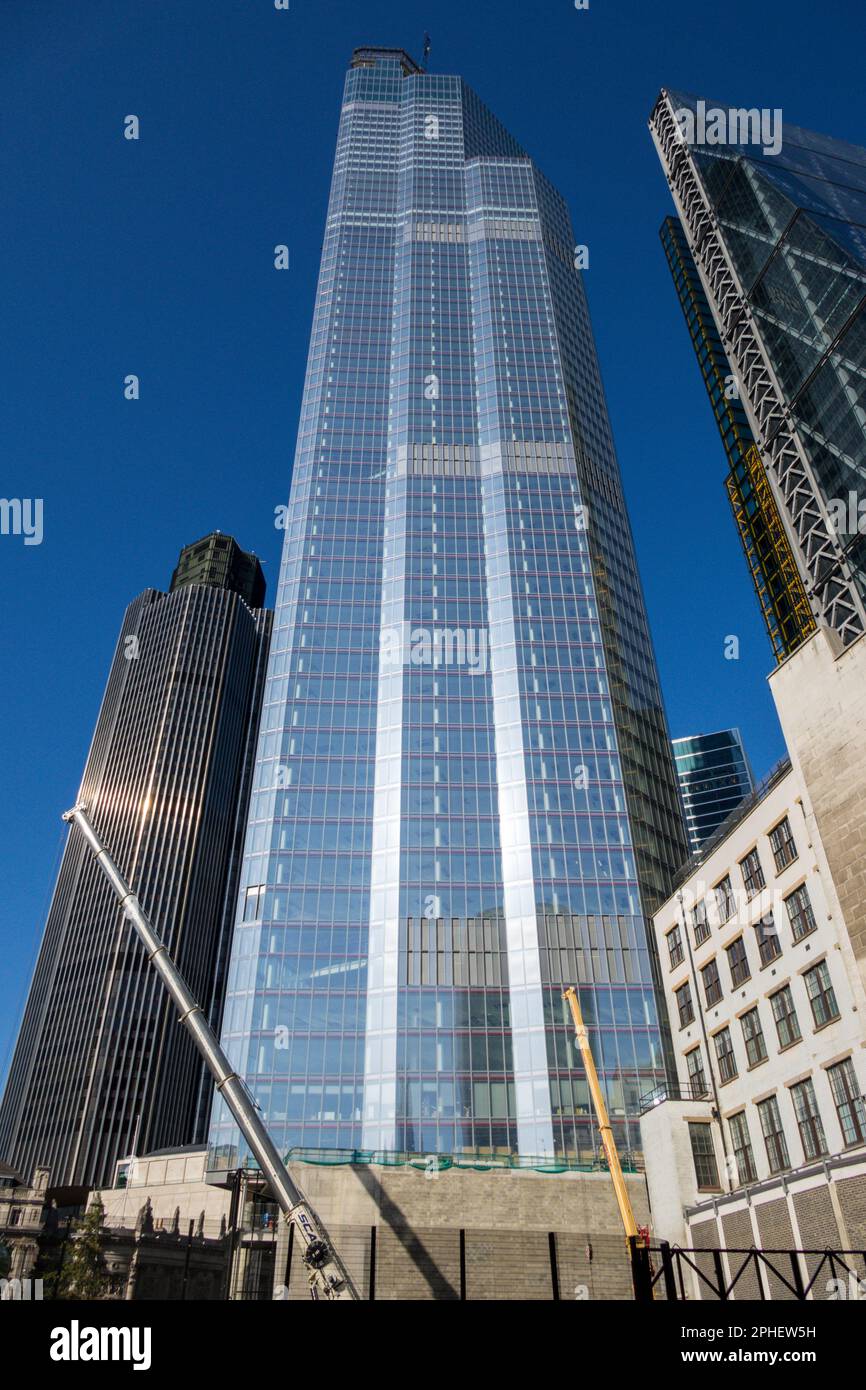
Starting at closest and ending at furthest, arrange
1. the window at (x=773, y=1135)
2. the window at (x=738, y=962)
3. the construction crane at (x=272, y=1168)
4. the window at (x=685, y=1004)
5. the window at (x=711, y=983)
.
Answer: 1. the construction crane at (x=272, y=1168)
2. the window at (x=773, y=1135)
3. the window at (x=738, y=962)
4. the window at (x=711, y=983)
5. the window at (x=685, y=1004)

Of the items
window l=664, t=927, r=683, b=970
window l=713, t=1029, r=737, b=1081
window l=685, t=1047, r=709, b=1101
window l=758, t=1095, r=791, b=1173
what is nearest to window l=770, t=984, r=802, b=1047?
window l=758, t=1095, r=791, b=1173

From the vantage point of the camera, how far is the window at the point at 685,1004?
156ft

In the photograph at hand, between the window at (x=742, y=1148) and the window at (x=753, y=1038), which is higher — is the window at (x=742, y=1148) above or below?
below

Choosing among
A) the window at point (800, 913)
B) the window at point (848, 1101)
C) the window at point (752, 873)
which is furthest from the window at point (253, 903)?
the window at point (848, 1101)

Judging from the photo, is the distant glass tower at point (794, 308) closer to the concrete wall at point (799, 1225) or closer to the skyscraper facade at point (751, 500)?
the skyscraper facade at point (751, 500)

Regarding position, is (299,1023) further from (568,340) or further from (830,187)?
(568,340)

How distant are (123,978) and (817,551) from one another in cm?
13058

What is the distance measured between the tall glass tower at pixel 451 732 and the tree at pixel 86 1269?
34.5 feet

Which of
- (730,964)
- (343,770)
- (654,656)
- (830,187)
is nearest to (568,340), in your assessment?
(654,656)

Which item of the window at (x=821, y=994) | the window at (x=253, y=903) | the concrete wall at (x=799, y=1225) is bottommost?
the concrete wall at (x=799, y=1225)

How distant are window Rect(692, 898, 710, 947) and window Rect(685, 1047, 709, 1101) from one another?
5.65 meters

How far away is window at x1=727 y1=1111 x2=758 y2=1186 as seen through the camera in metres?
39.5

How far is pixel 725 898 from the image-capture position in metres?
44.0

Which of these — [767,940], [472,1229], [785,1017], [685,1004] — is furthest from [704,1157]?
[767,940]
